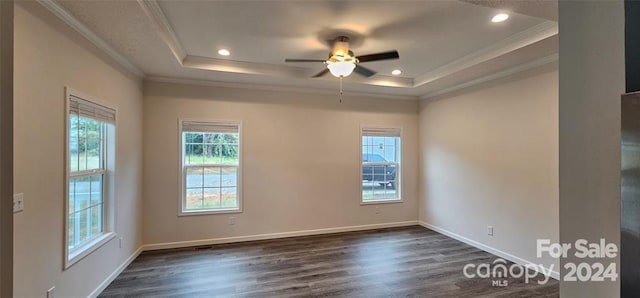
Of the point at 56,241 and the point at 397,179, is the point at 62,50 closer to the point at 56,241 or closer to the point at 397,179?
the point at 56,241

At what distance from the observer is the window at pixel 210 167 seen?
437 centimetres

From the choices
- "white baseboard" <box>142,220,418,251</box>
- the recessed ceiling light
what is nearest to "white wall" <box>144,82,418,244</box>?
"white baseboard" <box>142,220,418,251</box>

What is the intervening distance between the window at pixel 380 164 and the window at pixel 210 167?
7.38 ft

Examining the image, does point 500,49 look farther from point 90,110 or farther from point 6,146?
point 90,110

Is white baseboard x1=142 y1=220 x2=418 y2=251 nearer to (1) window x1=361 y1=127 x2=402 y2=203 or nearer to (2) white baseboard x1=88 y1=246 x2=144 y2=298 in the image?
(2) white baseboard x1=88 y1=246 x2=144 y2=298

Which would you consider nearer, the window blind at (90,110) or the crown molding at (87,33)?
the crown molding at (87,33)

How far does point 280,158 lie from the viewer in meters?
4.76

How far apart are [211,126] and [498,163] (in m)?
4.16

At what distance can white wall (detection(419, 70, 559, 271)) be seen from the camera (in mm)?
3363

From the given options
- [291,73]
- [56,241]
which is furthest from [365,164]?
[56,241]

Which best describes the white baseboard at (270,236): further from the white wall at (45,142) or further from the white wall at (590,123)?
the white wall at (590,123)

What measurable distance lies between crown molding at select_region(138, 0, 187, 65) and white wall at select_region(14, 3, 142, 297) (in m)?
0.64

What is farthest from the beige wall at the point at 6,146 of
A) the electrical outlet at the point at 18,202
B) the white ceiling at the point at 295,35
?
the white ceiling at the point at 295,35

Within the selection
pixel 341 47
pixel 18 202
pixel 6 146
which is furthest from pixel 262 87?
pixel 6 146
